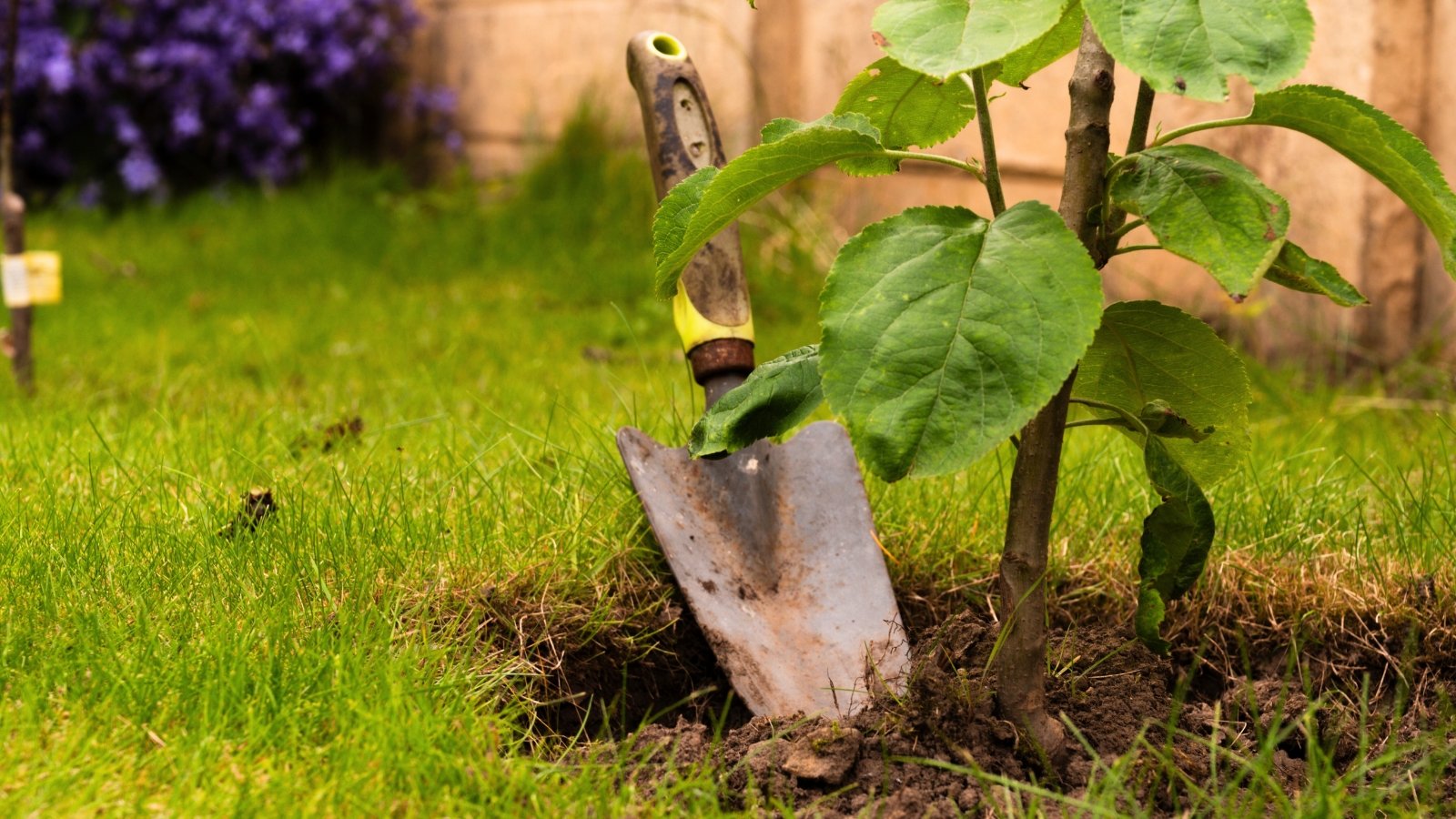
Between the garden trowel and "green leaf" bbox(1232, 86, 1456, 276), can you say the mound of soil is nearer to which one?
the garden trowel

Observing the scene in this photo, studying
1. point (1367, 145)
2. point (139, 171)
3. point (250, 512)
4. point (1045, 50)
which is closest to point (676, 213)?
point (1045, 50)

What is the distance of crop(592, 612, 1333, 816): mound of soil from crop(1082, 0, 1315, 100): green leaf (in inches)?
23.6

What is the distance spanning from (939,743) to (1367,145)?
0.73 metres

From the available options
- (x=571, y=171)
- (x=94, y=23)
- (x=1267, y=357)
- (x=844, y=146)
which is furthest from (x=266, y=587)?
(x=94, y=23)

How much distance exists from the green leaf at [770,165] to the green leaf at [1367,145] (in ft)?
1.15

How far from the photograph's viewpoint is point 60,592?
1.52m

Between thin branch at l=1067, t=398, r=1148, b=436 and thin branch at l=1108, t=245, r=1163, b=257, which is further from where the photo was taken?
thin branch at l=1067, t=398, r=1148, b=436

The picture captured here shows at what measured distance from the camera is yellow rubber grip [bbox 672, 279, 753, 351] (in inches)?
76.0

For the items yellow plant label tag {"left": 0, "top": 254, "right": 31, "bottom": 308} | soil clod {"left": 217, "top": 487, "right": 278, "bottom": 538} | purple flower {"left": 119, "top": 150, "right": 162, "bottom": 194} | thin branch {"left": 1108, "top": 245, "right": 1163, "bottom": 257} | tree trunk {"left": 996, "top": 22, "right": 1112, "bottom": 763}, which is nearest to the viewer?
thin branch {"left": 1108, "top": 245, "right": 1163, "bottom": 257}

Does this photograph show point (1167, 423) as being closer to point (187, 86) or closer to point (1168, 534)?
point (1168, 534)

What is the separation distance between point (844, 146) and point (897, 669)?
2.21 feet

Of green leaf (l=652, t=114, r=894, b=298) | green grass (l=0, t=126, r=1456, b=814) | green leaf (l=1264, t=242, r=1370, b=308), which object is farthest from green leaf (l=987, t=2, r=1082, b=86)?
green grass (l=0, t=126, r=1456, b=814)

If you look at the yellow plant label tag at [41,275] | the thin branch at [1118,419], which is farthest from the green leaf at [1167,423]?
the yellow plant label tag at [41,275]

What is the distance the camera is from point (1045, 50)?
4.70 feet
